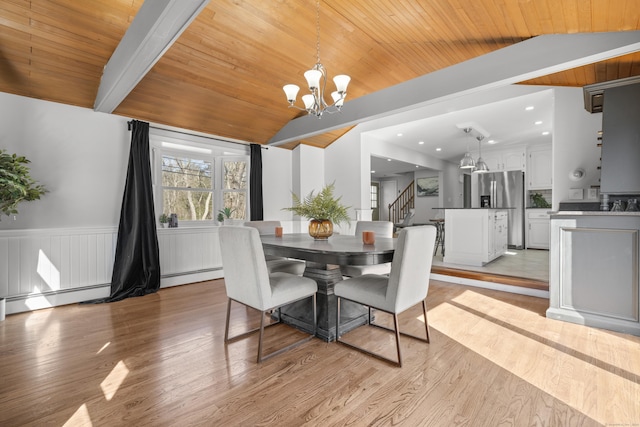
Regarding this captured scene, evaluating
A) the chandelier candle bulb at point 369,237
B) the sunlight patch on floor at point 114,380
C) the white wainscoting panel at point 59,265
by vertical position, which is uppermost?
the chandelier candle bulb at point 369,237

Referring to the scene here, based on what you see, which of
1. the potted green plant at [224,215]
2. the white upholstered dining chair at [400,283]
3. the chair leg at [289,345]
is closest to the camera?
the white upholstered dining chair at [400,283]

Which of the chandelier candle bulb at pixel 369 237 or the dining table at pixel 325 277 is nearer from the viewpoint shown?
the dining table at pixel 325 277

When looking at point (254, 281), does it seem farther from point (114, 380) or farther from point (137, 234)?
point (137, 234)

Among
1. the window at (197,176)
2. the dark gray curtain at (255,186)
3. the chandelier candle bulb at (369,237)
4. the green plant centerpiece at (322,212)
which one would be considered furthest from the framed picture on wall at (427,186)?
the chandelier candle bulb at (369,237)

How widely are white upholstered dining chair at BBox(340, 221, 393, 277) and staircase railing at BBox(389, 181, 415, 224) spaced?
7532mm

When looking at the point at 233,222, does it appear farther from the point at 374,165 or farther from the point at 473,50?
the point at 374,165

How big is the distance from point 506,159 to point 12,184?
27.8 ft

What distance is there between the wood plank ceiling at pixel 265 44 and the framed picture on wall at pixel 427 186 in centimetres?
587

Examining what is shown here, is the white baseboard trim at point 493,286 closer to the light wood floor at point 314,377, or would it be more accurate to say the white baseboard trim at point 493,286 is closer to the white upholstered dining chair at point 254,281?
the light wood floor at point 314,377

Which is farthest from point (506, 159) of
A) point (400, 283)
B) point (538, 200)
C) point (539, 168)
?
point (400, 283)

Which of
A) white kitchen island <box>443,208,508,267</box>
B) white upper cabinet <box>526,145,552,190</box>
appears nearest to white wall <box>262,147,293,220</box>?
white kitchen island <box>443,208,508,267</box>

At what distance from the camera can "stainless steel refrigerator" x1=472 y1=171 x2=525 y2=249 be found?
674 centimetres

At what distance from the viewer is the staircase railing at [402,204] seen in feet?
35.1

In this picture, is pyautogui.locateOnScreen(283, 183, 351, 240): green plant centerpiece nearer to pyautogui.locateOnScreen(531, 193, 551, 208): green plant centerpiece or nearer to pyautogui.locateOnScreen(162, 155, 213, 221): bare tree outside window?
pyautogui.locateOnScreen(162, 155, 213, 221): bare tree outside window
